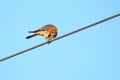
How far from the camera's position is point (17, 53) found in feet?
29.0

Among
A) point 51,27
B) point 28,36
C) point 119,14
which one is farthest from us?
point 51,27

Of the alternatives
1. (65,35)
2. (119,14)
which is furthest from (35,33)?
(119,14)

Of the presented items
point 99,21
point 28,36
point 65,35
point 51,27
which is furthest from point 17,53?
point 51,27

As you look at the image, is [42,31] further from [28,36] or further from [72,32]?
[72,32]

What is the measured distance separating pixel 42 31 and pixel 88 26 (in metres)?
4.39

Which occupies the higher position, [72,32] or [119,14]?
[119,14]

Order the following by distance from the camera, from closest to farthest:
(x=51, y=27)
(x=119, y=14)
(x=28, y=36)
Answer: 1. (x=119, y=14)
2. (x=28, y=36)
3. (x=51, y=27)

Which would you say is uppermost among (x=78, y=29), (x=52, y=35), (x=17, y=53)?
(x=78, y=29)

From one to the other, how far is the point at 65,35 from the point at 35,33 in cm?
384

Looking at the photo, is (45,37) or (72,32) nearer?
(72,32)

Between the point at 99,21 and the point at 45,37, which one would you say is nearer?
the point at 99,21

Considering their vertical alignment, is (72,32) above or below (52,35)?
above

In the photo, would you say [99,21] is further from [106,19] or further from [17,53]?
[17,53]

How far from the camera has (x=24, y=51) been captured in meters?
8.88
